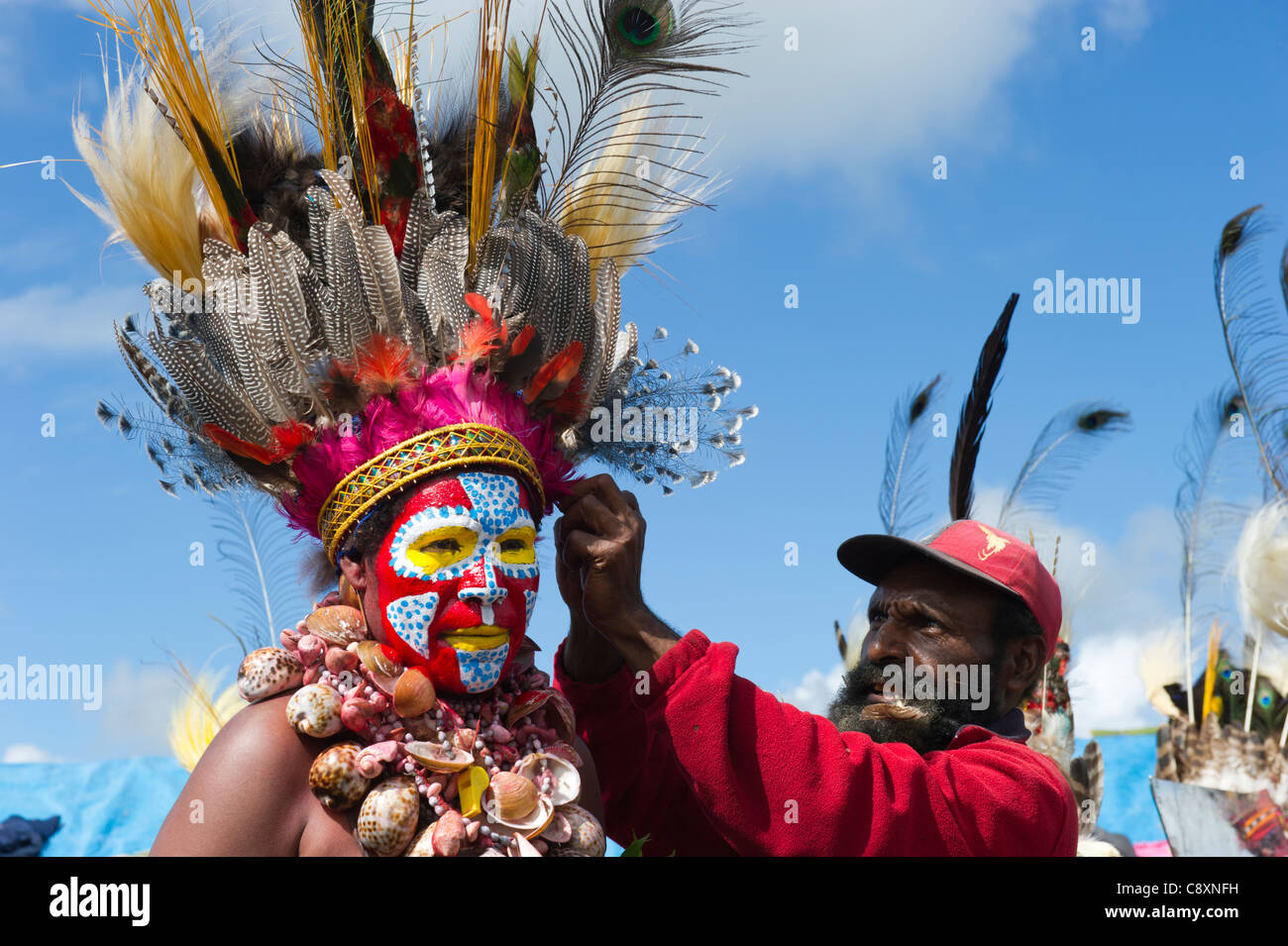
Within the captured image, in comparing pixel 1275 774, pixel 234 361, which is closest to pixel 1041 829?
pixel 234 361

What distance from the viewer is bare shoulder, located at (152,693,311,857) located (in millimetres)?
2514

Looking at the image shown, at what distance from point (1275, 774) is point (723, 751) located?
478 centimetres

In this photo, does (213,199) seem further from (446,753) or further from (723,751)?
(723,751)

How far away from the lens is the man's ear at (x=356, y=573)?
114 inches

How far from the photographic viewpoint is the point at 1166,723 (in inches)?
268

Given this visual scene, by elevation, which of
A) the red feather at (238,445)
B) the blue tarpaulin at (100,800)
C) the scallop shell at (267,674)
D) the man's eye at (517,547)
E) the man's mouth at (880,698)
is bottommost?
the blue tarpaulin at (100,800)

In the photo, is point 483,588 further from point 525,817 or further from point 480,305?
point 480,305

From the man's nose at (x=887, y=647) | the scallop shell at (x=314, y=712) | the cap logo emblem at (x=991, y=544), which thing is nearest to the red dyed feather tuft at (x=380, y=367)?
the scallop shell at (x=314, y=712)

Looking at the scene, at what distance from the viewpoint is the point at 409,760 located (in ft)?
8.93

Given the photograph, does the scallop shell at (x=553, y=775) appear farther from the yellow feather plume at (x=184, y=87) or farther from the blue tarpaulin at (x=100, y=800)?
the blue tarpaulin at (x=100, y=800)

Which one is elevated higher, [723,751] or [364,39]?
[364,39]

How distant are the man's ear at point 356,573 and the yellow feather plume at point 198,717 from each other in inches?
54.4

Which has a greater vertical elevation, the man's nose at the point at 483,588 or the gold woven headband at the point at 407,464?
the gold woven headband at the point at 407,464

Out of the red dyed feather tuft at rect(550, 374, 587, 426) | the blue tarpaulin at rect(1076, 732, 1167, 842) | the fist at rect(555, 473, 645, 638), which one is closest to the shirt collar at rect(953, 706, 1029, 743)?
the fist at rect(555, 473, 645, 638)
